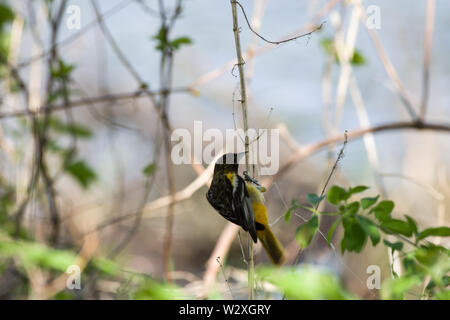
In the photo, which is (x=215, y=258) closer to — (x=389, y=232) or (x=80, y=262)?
(x=389, y=232)

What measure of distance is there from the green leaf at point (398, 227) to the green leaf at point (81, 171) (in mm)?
2578

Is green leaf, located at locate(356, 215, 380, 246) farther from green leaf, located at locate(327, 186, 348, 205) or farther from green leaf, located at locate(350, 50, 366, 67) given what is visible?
green leaf, located at locate(350, 50, 366, 67)

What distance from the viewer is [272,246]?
5.18ft

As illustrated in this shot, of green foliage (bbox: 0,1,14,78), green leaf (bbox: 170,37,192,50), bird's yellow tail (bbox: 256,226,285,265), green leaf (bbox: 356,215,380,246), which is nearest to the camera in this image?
green leaf (bbox: 356,215,380,246)

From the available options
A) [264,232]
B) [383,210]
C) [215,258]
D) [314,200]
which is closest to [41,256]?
[215,258]

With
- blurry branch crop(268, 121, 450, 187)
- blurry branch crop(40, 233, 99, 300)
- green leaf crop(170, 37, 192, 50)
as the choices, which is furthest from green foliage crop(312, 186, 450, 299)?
blurry branch crop(40, 233, 99, 300)

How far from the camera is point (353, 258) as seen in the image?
3.73 metres

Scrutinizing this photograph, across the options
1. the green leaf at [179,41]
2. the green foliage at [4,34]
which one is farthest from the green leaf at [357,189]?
the green foliage at [4,34]

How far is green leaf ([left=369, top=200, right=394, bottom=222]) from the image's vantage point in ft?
→ 4.17

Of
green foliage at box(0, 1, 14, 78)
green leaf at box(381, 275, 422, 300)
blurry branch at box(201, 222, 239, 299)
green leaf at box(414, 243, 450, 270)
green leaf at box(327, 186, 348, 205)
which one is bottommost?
blurry branch at box(201, 222, 239, 299)

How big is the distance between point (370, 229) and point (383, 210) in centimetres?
12

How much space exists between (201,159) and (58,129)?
158cm

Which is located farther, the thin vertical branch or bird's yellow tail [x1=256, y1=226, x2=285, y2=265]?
bird's yellow tail [x1=256, y1=226, x2=285, y2=265]

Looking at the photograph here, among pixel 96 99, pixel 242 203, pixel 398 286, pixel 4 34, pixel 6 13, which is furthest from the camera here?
pixel 4 34
